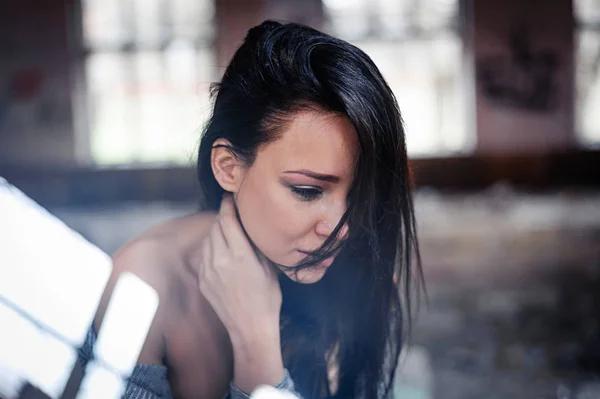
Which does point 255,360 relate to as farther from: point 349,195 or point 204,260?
point 349,195

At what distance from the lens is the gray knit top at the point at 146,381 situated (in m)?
1.15

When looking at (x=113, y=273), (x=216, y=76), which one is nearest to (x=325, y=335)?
(x=113, y=273)

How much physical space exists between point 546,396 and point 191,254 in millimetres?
1361

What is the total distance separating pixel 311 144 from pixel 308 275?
11.7 inches

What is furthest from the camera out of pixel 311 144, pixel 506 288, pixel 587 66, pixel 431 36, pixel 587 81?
pixel 587 66

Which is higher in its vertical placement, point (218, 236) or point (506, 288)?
point (218, 236)

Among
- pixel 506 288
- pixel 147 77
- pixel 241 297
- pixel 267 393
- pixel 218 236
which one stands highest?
pixel 147 77

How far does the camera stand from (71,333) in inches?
44.9

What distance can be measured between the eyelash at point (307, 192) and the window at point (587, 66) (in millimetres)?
3514

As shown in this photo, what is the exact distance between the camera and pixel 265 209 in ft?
3.78

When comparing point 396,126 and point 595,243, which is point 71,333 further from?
point 595,243

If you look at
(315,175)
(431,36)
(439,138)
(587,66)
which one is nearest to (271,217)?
(315,175)

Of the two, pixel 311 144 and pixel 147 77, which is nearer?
pixel 311 144

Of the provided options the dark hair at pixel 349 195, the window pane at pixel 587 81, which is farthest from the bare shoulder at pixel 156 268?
the window pane at pixel 587 81
